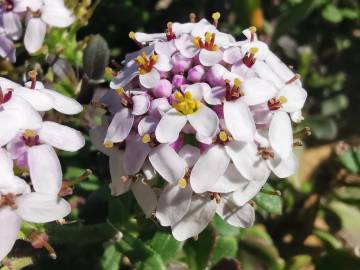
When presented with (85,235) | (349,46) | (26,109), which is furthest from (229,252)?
(349,46)

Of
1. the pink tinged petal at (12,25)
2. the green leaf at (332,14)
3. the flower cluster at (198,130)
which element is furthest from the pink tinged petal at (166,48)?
the green leaf at (332,14)

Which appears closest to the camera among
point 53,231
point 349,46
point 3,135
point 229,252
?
point 3,135

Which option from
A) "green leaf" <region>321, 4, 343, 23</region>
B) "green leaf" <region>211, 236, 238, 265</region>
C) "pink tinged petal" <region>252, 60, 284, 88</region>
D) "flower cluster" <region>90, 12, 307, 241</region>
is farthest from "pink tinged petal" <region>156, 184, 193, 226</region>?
"green leaf" <region>321, 4, 343, 23</region>

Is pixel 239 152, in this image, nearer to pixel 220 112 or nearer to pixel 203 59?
pixel 220 112

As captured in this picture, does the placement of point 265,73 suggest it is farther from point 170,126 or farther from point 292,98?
point 170,126

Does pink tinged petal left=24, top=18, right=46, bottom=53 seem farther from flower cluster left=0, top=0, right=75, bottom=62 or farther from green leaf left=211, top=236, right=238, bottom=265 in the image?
green leaf left=211, top=236, right=238, bottom=265

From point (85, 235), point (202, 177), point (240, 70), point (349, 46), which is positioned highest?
point (240, 70)
